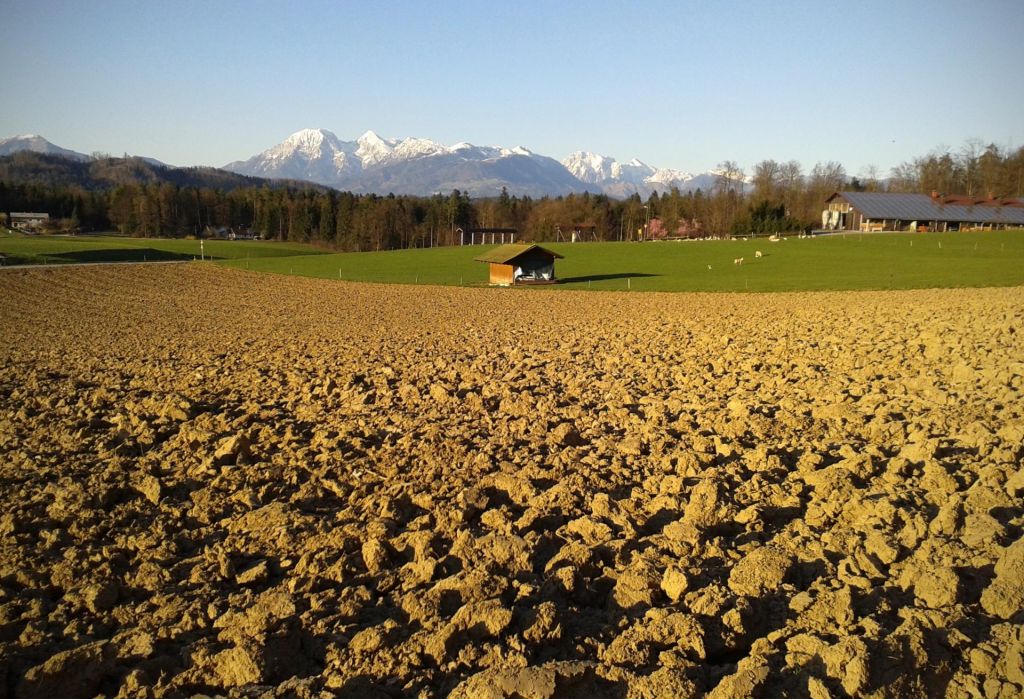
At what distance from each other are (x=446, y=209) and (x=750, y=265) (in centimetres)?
7931

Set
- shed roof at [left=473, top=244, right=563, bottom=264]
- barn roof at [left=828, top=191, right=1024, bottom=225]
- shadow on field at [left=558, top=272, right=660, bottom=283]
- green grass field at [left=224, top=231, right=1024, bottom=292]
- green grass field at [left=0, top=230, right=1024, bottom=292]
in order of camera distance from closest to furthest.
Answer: green grass field at [left=224, top=231, right=1024, bottom=292], green grass field at [left=0, top=230, right=1024, bottom=292], shed roof at [left=473, top=244, right=563, bottom=264], shadow on field at [left=558, top=272, right=660, bottom=283], barn roof at [left=828, top=191, right=1024, bottom=225]

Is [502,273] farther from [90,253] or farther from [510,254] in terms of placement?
[90,253]

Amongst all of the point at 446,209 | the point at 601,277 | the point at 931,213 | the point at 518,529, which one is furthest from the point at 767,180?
the point at 518,529

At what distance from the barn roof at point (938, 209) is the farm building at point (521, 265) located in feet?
220

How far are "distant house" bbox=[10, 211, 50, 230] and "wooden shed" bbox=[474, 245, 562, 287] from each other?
9621 cm

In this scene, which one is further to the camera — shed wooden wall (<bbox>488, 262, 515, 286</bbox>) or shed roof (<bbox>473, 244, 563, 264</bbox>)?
shed wooden wall (<bbox>488, 262, 515, 286</bbox>)

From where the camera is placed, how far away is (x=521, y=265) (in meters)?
49.0

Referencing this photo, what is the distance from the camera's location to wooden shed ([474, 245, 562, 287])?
48.1 metres

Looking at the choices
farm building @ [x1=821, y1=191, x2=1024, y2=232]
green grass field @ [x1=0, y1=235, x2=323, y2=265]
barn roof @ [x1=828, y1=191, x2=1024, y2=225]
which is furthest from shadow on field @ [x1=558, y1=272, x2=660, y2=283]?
barn roof @ [x1=828, y1=191, x2=1024, y2=225]

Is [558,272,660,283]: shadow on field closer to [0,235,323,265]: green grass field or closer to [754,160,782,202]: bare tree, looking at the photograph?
[0,235,323,265]: green grass field

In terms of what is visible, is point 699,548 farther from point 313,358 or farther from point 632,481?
point 313,358

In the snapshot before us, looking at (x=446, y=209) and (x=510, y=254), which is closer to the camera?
(x=510, y=254)

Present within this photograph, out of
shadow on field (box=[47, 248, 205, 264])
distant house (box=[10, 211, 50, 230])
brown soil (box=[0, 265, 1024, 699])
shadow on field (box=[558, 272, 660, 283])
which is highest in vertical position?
distant house (box=[10, 211, 50, 230])

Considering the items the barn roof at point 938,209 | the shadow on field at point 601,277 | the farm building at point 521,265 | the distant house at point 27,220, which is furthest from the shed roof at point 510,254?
the distant house at point 27,220
